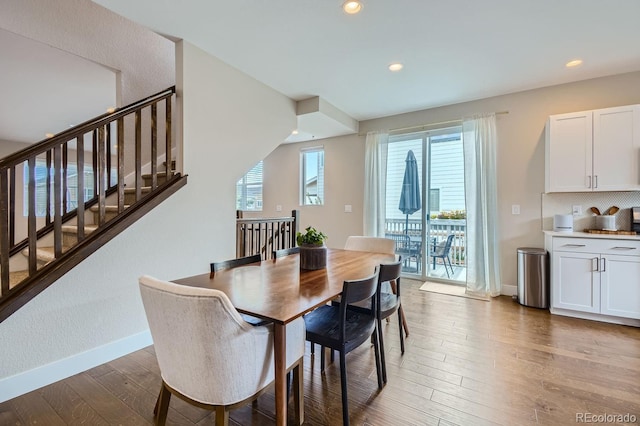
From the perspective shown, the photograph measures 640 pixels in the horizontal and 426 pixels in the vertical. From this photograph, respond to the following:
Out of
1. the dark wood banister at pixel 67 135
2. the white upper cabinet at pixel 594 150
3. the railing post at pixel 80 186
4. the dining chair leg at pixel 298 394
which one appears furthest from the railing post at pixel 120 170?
the white upper cabinet at pixel 594 150

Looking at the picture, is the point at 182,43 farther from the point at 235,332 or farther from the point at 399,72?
the point at 235,332

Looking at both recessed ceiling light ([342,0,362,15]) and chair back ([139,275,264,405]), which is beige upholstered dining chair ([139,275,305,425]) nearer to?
chair back ([139,275,264,405])

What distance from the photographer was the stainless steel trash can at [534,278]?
133 inches

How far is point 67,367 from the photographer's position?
2033mm

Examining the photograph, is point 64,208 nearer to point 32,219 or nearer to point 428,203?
point 32,219

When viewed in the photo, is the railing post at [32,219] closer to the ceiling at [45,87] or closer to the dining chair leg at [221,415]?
the dining chair leg at [221,415]

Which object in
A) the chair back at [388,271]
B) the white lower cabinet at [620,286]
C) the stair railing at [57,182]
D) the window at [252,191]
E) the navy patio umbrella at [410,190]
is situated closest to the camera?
the stair railing at [57,182]

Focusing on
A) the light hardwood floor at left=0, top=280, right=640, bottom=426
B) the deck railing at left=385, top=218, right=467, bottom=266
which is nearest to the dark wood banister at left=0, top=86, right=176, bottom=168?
the light hardwood floor at left=0, top=280, right=640, bottom=426

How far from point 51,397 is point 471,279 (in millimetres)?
4305

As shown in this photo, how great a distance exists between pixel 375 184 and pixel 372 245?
6.29 ft

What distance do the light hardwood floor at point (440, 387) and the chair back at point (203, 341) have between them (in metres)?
0.58

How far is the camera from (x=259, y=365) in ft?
Result: 4.24

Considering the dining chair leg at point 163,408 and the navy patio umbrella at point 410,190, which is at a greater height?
the navy patio umbrella at point 410,190

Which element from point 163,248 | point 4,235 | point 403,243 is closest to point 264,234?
point 163,248
